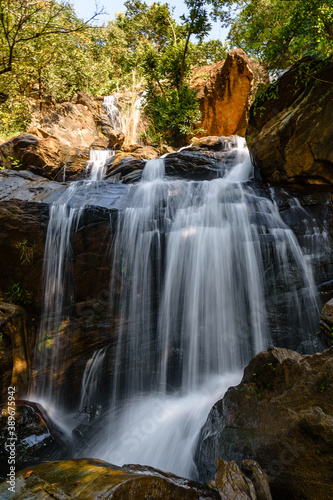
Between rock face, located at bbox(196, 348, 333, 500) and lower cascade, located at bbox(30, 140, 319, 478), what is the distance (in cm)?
131

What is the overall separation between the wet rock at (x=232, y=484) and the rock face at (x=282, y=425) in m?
0.45

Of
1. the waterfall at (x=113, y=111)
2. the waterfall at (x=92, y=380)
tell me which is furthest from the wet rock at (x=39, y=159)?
the waterfall at (x=113, y=111)

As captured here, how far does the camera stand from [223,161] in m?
9.52

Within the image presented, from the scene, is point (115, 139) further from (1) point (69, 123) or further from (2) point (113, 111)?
(2) point (113, 111)

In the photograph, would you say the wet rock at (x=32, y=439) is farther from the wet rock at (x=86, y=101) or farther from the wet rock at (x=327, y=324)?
the wet rock at (x=86, y=101)

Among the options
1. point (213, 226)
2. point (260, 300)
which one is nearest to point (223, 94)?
point (213, 226)

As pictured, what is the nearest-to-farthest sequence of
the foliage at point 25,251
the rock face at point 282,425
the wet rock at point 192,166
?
the rock face at point 282,425 → the foliage at point 25,251 → the wet rock at point 192,166

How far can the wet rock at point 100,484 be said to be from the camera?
1988 millimetres

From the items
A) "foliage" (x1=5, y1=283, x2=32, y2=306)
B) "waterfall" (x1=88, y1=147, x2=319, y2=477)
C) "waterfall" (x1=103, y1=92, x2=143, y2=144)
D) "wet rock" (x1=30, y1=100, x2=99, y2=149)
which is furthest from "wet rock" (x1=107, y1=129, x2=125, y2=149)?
"foliage" (x1=5, y1=283, x2=32, y2=306)

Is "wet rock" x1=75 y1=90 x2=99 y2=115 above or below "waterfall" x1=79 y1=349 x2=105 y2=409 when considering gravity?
above

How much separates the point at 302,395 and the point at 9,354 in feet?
15.8

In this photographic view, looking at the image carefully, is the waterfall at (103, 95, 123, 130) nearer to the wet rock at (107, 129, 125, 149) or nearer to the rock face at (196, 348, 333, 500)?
the wet rock at (107, 129, 125, 149)

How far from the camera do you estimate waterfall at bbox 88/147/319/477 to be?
15.0 feet

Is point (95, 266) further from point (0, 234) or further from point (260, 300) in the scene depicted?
point (260, 300)
